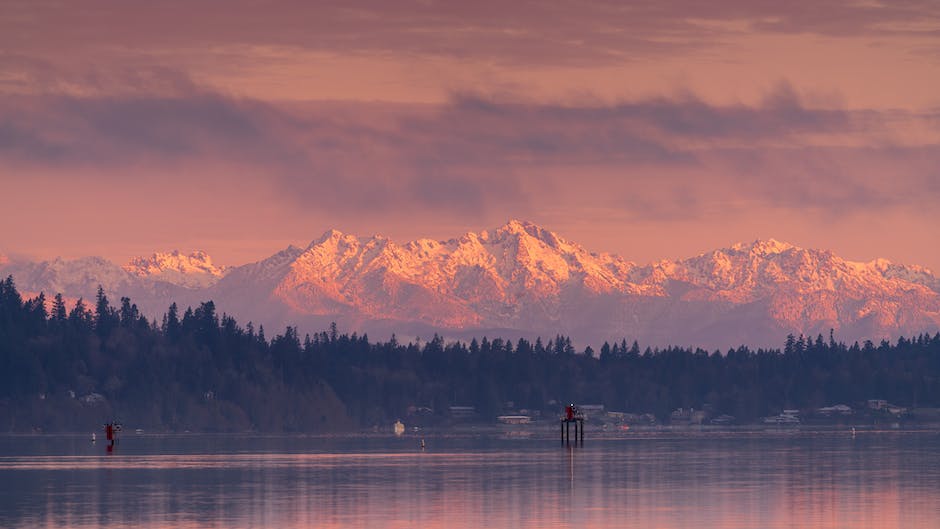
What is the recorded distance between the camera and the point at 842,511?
141375 mm

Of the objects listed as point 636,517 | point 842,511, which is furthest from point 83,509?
point 842,511

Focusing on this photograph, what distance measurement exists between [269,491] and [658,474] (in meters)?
43.5

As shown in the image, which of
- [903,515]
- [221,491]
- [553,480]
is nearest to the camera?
[903,515]

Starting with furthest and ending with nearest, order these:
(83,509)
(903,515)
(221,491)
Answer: (221,491) → (83,509) → (903,515)

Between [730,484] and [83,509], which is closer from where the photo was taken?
[83,509]

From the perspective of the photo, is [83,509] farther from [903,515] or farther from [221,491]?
[903,515]

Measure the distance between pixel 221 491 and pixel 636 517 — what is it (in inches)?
1785

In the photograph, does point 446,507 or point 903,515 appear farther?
point 446,507

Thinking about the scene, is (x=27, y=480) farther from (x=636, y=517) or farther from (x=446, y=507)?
(x=636, y=517)

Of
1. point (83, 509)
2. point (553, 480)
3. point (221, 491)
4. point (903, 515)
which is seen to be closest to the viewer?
point (903, 515)

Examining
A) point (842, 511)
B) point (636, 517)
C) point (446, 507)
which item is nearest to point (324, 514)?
point (446, 507)

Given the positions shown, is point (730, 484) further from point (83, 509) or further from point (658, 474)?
point (83, 509)

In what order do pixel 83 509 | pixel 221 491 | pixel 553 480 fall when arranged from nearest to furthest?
pixel 83 509 < pixel 221 491 < pixel 553 480

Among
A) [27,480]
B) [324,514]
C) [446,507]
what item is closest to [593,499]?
[446,507]
